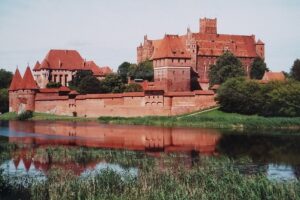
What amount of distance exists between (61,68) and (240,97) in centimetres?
2777

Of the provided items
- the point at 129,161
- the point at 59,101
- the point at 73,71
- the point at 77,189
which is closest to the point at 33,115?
the point at 59,101

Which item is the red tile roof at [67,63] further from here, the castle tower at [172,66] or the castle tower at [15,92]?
the castle tower at [172,66]

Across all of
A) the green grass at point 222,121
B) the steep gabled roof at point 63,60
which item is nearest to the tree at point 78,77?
the steep gabled roof at point 63,60

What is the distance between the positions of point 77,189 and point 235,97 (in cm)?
3276

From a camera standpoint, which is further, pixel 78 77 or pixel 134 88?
pixel 78 77

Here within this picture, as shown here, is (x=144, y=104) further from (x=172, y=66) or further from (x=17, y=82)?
(x=17, y=82)

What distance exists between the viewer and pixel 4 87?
7106 cm

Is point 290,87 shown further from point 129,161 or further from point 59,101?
point 129,161

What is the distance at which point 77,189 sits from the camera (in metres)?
14.1

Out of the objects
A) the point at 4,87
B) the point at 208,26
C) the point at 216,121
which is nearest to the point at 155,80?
the point at 216,121

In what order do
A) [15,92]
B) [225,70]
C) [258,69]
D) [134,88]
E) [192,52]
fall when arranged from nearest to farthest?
[134,88] → [15,92] → [225,70] → [192,52] → [258,69]

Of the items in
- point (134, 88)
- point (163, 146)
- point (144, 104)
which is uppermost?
point (134, 88)

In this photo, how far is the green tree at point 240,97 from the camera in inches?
1789

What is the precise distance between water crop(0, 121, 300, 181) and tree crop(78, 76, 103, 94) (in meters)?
20.2
